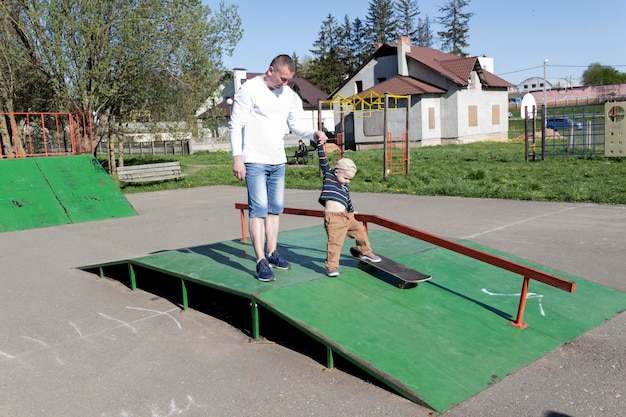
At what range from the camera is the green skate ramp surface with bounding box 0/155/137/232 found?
429 inches

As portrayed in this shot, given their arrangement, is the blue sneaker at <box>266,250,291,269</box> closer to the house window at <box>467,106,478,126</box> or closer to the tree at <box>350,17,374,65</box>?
the house window at <box>467,106,478,126</box>

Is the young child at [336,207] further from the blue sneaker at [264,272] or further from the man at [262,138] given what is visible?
the blue sneaker at [264,272]

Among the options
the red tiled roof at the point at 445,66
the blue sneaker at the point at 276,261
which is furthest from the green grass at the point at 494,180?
the red tiled roof at the point at 445,66

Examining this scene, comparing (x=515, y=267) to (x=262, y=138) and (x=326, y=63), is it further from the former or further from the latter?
(x=326, y=63)

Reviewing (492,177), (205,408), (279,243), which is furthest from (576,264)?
(492,177)

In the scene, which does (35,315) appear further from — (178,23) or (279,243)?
(178,23)

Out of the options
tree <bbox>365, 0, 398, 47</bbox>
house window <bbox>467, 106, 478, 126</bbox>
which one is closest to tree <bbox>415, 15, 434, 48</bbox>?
tree <bbox>365, 0, 398, 47</bbox>

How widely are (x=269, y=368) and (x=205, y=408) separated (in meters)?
0.68

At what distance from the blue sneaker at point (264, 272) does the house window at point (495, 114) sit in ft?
121

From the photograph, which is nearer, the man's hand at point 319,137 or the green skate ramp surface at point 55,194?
the man's hand at point 319,137

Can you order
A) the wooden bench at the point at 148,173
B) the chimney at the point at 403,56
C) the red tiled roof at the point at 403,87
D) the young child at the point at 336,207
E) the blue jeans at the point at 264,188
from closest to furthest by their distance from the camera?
the blue jeans at the point at 264,188, the young child at the point at 336,207, the wooden bench at the point at 148,173, the red tiled roof at the point at 403,87, the chimney at the point at 403,56

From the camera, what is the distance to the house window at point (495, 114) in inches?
1526

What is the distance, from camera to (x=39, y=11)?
1681 centimetres

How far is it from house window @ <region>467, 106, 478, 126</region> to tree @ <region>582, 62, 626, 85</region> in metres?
53.3
